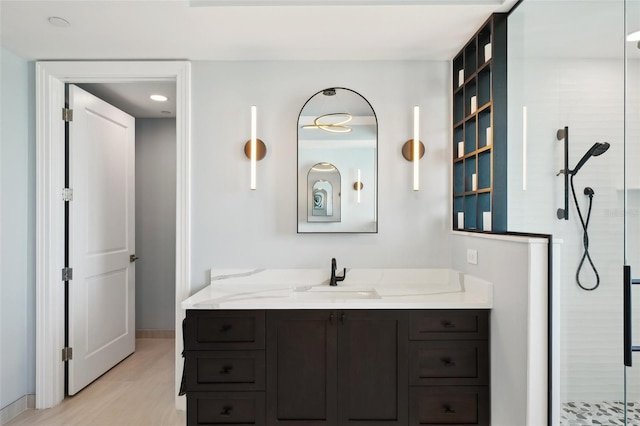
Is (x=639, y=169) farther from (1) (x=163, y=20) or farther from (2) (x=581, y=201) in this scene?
(1) (x=163, y=20)

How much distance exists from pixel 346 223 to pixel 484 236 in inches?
35.3

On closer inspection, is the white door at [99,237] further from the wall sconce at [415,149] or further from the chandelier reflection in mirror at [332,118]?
the wall sconce at [415,149]

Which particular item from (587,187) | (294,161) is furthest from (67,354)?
(587,187)

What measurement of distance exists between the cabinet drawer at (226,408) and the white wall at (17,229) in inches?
52.7

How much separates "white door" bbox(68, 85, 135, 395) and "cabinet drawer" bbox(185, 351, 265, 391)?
1.30 meters

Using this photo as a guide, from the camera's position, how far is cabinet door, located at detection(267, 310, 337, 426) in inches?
82.0

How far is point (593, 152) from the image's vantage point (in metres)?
1.39

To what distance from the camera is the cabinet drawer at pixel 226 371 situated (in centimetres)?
209

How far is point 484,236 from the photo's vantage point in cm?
211

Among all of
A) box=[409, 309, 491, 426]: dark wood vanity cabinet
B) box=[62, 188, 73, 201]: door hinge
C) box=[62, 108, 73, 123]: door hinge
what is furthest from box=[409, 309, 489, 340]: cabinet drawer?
box=[62, 108, 73, 123]: door hinge

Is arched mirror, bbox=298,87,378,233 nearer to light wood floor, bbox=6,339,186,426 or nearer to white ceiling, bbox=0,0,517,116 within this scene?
white ceiling, bbox=0,0,517,116

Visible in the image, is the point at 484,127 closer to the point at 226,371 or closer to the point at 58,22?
the point at 226,371

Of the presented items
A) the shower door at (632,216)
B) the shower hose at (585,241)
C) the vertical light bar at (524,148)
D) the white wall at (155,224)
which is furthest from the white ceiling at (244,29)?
the white wall at (155,224)

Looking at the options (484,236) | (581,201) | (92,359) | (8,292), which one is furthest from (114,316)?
(581,201)
